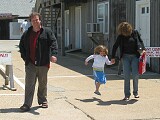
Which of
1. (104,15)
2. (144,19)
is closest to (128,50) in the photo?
(144,19)

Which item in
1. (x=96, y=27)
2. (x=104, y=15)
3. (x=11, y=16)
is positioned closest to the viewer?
(x=104, y=15)

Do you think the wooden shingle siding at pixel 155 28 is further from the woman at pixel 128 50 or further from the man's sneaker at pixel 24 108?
the man's sneaker at pixel 24 108

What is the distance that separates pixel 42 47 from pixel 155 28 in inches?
268

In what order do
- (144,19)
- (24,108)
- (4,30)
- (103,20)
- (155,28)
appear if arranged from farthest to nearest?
(4,30) → (103,20) → (144,19) → (155,28) → (24,108)

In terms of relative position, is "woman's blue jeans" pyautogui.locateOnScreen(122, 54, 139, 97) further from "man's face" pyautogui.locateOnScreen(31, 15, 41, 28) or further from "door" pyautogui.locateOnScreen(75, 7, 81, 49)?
"door" pyautogui.locateOnScreen(75, 7, 81, 49)

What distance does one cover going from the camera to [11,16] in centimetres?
4500

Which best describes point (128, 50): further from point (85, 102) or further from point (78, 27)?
point (78, 27)

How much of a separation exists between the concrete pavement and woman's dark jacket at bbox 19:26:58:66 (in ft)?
3.32

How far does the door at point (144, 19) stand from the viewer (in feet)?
48.5

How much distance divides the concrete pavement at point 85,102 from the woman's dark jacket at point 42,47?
101cm

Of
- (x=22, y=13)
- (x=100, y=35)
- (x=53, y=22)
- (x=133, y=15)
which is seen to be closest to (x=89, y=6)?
(x=100, y=35)

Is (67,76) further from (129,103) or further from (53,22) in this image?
(53,22)

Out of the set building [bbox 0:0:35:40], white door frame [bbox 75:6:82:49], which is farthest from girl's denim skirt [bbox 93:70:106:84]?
building [bbox 0:0:35:40]

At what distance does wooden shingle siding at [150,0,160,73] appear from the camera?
13751 millimetres
